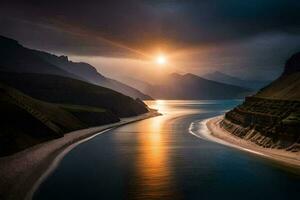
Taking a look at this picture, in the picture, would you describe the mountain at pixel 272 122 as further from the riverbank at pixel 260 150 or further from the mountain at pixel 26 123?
the mountain at pixel 26 123

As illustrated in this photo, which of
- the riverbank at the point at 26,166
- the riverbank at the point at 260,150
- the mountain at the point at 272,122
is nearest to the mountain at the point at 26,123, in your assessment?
the riverbank at the point at 26,166

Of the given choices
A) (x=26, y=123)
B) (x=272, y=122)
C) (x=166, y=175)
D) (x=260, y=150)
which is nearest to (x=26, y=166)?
(x=166, y=175)

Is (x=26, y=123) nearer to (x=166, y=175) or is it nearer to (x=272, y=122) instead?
(x=166, y=175)

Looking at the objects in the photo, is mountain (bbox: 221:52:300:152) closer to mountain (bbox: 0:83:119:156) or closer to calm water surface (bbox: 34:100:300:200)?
calm water surface (bbox: 34:100:300:200)

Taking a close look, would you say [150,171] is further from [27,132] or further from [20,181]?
[27,132]

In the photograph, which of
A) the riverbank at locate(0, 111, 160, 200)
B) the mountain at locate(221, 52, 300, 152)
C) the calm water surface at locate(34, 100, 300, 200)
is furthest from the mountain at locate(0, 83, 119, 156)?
the mountain at locate(221, 52, 300, 152)

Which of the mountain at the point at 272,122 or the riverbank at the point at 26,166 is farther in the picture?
the mountain at the point at 272,122
